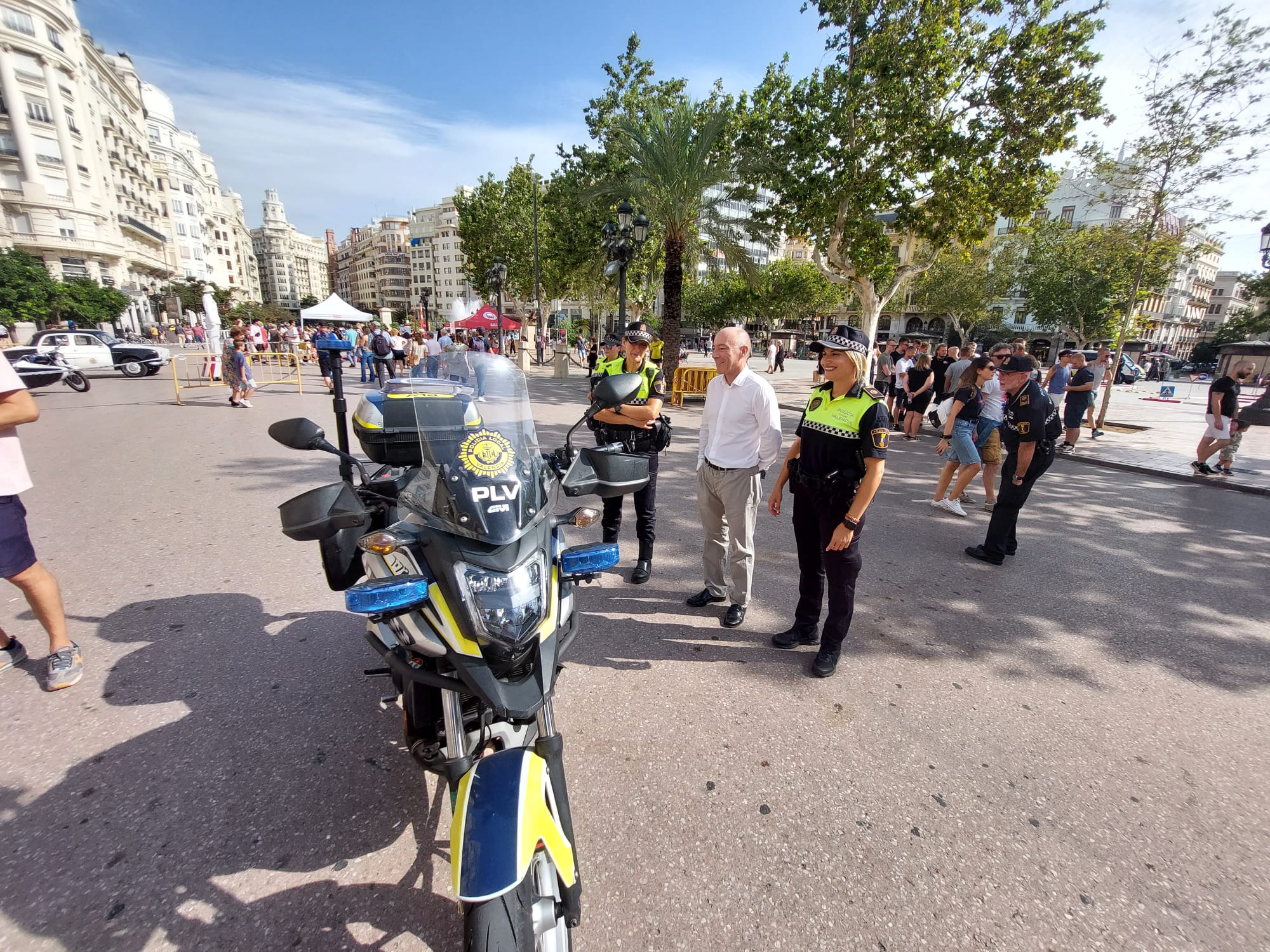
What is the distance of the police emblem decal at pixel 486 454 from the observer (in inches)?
70.3

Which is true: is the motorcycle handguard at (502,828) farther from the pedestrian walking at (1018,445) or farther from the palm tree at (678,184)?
the palm tree at (678,184)

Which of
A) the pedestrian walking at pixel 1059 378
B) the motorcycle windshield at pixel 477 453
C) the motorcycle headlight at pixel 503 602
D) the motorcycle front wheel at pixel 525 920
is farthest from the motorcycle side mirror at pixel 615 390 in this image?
the pedestrian walking at pixel 1059 378

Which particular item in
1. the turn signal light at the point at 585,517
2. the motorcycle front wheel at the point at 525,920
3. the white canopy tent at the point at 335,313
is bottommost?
the motorcycle front wheel at the point at 525,920

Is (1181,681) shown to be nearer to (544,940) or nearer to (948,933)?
(948,933)

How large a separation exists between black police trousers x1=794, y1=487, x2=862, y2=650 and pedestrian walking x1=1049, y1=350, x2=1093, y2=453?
8.70m

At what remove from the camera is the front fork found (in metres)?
1.53

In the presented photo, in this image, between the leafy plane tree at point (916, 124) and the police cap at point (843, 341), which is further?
the leafy plane tree at point (916, 124)

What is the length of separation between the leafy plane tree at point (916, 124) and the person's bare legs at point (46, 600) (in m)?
15.4

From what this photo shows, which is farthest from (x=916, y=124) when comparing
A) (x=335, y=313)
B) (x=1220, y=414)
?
(x=335, y=313)

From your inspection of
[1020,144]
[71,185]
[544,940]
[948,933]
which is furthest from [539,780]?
[71,185]

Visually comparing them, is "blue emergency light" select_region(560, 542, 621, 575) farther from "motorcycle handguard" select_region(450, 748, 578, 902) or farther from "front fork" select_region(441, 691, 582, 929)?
"motorcycle handguard" select_region(450, 748, 578, 902)

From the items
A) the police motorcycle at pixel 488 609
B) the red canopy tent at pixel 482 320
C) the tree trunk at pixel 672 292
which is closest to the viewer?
the police motorcycle at pixel 488 609

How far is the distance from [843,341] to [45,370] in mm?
19416

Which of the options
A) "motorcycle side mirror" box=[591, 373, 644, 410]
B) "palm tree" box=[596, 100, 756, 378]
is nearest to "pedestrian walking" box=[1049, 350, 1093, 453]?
"palm tree" box=[596, 100, 756, 378]
